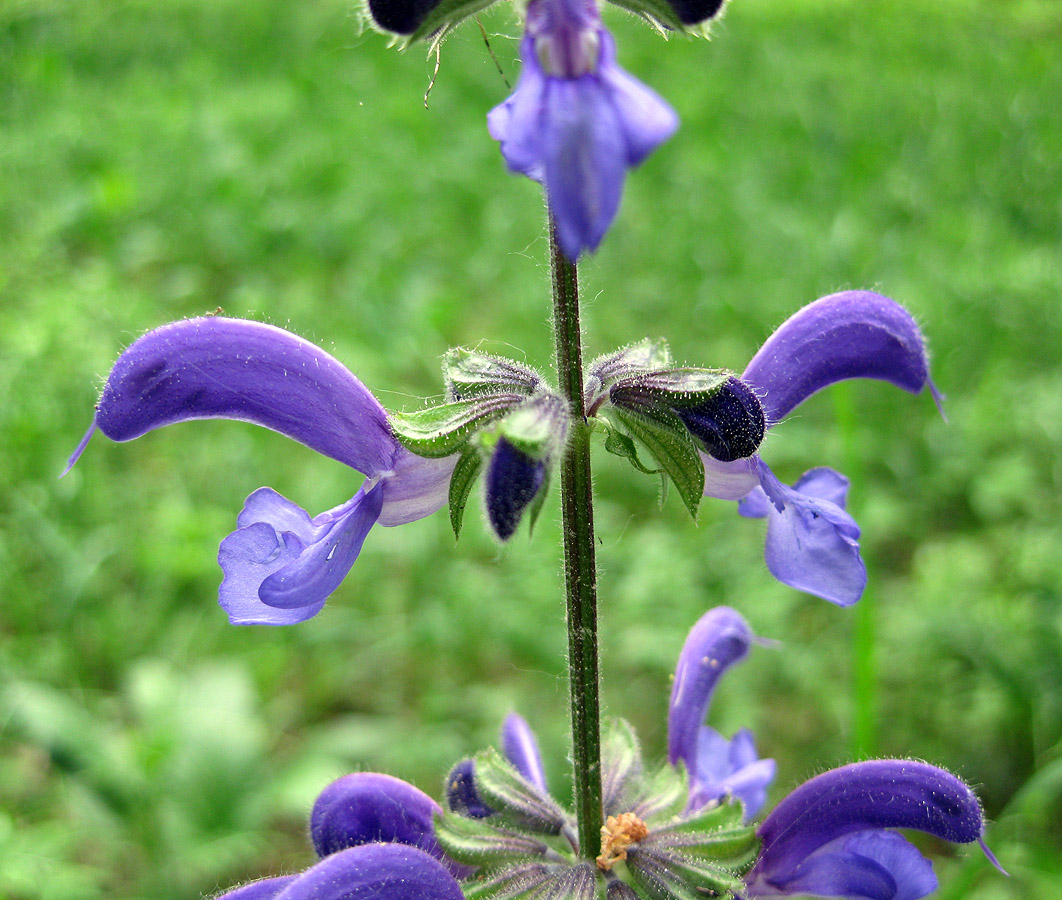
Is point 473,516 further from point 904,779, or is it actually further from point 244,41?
point 244,41

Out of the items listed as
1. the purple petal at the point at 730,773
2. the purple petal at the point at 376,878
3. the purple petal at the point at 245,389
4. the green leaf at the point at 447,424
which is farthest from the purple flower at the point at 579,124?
the purple petal at the point at 730,773

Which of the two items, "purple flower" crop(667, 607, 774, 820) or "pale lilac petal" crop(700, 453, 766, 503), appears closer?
"pale lilac petal" crop(700, 453, 766, 503)

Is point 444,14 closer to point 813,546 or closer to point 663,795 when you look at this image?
point 813,546

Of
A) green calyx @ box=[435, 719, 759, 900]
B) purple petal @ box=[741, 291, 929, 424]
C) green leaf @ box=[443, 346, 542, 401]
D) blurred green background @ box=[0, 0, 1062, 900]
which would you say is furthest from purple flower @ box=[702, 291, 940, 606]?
blurred green background @ box=[0, 0, 1062, 900]

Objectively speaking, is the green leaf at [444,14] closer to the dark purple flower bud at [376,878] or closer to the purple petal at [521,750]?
the dark purple flower bud at [376,878]

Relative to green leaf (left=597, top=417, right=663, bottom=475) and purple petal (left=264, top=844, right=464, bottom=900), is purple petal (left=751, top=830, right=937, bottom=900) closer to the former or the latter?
purple petal (left=264, top=844, right=464, bottom=900)

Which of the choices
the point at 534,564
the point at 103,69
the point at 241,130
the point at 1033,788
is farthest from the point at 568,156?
the point at 103,69
